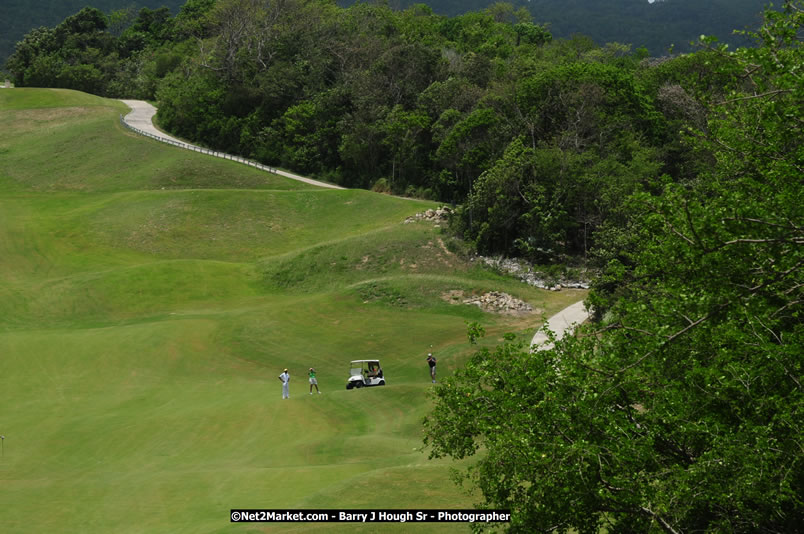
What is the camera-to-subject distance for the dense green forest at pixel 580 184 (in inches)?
492

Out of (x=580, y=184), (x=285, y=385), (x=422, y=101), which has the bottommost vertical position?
(x=285, y=385)

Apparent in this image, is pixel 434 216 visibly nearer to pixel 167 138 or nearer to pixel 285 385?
pixel 285 385

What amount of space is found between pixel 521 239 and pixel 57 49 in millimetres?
122435

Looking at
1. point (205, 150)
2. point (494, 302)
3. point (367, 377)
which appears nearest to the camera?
point (367, 377)

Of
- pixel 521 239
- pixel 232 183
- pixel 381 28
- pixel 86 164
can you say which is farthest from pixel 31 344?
pixel 381 28

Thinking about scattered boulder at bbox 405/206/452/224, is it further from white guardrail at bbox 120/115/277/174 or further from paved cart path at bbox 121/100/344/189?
white guardrail at bbox 120/115/277/174

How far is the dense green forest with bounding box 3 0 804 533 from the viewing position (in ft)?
41.0

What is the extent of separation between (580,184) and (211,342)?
3235cm

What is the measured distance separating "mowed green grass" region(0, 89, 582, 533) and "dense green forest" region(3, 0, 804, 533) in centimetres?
469

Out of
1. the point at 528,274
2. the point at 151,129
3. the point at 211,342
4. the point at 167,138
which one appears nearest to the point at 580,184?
the point at 528,274

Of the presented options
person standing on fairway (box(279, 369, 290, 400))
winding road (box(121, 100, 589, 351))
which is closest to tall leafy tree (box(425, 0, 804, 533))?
person standing on fairway (box(279, 369, 290, 400))

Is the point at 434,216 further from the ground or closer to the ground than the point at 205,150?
further from the ground

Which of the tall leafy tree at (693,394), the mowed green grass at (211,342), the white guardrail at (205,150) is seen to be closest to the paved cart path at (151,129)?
the white guardrail at (205,150)

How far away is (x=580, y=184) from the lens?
62156 mm
